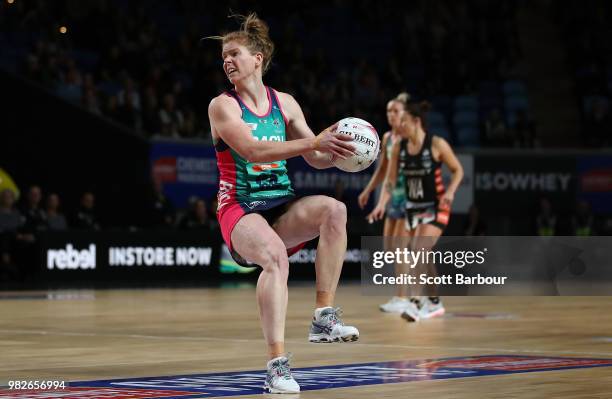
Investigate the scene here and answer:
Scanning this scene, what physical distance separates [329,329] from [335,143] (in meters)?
1.14

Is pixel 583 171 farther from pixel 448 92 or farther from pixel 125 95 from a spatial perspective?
pixel 125 95

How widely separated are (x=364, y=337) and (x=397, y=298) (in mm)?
3769

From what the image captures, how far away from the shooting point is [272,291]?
7.25 m

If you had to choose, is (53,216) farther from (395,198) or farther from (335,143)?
(335,143)

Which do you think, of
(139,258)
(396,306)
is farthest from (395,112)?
(139,258)

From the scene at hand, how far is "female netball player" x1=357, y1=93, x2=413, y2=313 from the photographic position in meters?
14.9

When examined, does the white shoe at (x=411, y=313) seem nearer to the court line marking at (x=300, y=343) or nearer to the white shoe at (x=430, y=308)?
the white shoe at (x=430, y=308)

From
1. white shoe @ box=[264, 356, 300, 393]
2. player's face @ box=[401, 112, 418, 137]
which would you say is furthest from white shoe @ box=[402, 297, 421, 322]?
white shoe @ box=[264, 356, 300, 393]

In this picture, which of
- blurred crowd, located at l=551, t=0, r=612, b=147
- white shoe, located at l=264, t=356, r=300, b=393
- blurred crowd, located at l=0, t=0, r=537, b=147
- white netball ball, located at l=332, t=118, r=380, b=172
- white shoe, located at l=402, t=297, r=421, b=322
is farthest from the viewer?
blurred crowd, located at l=551, t=0, r=612, b=147

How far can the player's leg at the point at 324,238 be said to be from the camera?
24.8 feet

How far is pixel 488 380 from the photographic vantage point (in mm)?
7879

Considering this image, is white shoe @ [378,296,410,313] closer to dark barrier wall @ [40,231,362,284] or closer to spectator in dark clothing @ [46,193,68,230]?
dark barrier wall @ [40,231,362,284]

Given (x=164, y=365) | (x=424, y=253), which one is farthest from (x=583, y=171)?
(x=164, y=365)

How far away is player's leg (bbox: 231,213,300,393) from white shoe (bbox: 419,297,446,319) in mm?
6637
